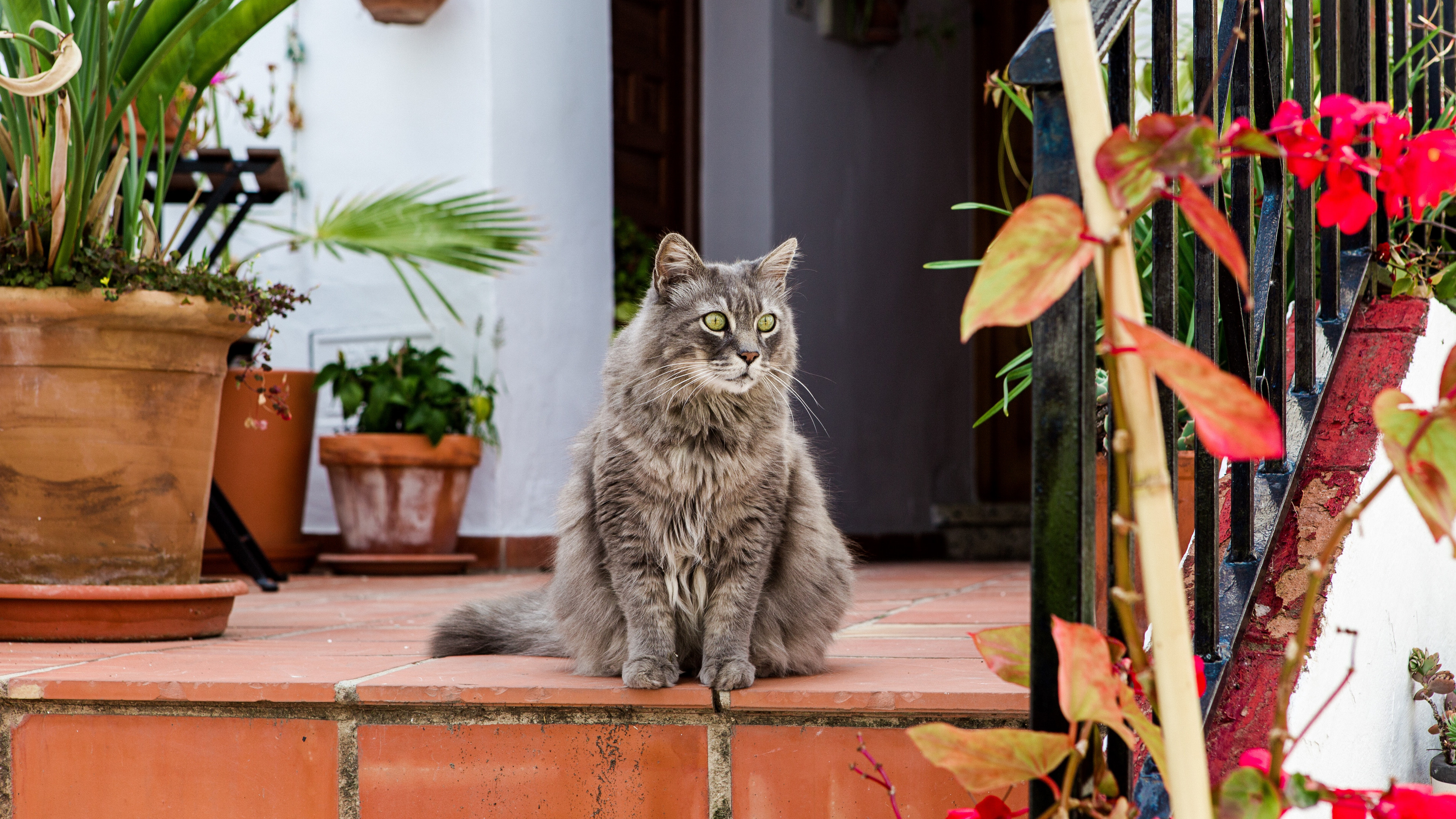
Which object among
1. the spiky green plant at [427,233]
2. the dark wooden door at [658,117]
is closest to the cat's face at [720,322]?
the spiky green plant at [427,233]

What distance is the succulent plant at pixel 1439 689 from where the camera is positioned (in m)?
1.59

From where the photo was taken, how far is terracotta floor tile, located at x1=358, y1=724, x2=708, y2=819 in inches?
55.3

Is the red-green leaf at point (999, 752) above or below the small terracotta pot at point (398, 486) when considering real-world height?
above

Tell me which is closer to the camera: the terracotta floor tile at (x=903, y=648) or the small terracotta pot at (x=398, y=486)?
the terracotta floor tile at (x=903, y=648)

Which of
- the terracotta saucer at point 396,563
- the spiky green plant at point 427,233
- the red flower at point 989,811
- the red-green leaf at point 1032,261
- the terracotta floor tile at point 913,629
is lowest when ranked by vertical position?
the terracotta saucer at point 396,563

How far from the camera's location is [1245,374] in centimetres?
125

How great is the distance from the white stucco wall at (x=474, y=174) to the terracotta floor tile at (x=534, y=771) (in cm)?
264

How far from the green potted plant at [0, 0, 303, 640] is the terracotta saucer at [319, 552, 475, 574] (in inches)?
68.2

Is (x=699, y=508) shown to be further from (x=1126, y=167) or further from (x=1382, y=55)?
(x=1382, y=55)

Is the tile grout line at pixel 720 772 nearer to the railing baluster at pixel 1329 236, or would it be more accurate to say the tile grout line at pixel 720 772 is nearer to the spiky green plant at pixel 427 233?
the railing baluster at pixel 1329 236

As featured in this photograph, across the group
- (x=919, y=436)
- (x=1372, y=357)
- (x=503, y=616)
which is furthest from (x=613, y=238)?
(x=1372, y=357)

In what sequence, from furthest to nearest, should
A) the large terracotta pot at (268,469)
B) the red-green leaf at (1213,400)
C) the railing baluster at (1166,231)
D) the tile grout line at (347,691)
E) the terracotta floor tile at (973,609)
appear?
the large terracotta pot at (268,469), the terracotta floor tile at (973,609), the tile grout line at (347,691), the railing baluster at (1166,231), the red-green leaf at (1213,400)

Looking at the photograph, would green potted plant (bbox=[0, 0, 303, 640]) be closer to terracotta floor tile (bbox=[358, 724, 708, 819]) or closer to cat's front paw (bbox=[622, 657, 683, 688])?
terracotta floor tile (bbox=[358, 724, 708, 819])

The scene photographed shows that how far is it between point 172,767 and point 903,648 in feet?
3.50
